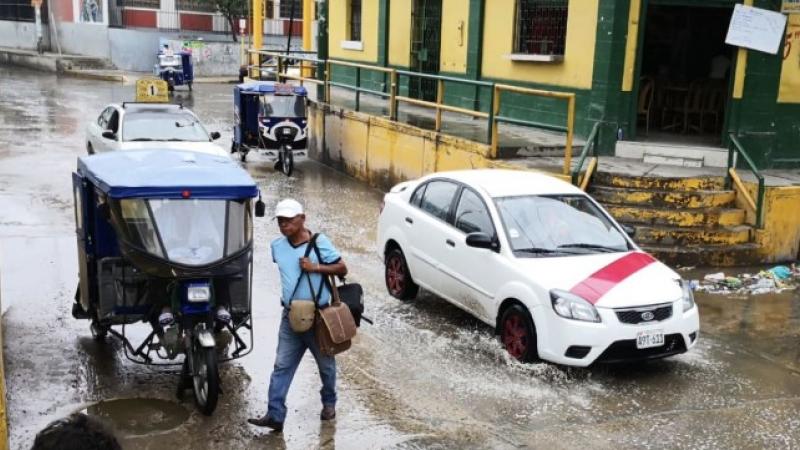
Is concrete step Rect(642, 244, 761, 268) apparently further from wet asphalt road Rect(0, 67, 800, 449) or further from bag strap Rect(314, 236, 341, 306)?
bag strap Rect(314, 236, 341, 306)

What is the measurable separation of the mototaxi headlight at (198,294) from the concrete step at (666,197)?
694 centimetres

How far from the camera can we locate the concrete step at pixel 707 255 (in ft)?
36.7

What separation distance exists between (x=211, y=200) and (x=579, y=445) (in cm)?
334

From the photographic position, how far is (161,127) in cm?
1538

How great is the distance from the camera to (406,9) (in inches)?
810

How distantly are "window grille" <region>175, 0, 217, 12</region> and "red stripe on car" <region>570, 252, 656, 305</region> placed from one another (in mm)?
36231

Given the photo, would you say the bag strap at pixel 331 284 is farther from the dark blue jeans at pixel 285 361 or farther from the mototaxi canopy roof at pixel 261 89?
the mototaxi canopy roof at pixel 261 89

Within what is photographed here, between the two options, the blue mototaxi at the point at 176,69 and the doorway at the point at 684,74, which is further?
the blue mototaxi at the point at 176,69

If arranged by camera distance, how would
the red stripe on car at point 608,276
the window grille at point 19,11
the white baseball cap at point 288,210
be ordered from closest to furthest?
1. the white baseball cap at point 288,210
2. the red stripe on car at point 608,276
3. the window grille at point 19,11

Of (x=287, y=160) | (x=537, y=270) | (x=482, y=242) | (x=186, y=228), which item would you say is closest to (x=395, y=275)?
(x=482, y=242)

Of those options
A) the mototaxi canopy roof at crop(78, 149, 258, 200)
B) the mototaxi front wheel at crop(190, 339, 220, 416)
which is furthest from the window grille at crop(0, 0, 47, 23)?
the mototaxi front wheel at crop(190, 339, 220, 416)

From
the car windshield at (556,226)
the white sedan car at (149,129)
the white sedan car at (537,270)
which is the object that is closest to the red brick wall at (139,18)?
the white sedan car at (149,129)

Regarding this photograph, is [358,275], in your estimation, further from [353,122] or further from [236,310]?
[353,122]

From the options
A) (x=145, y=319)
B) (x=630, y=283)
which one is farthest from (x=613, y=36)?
(x=145, y=319)
